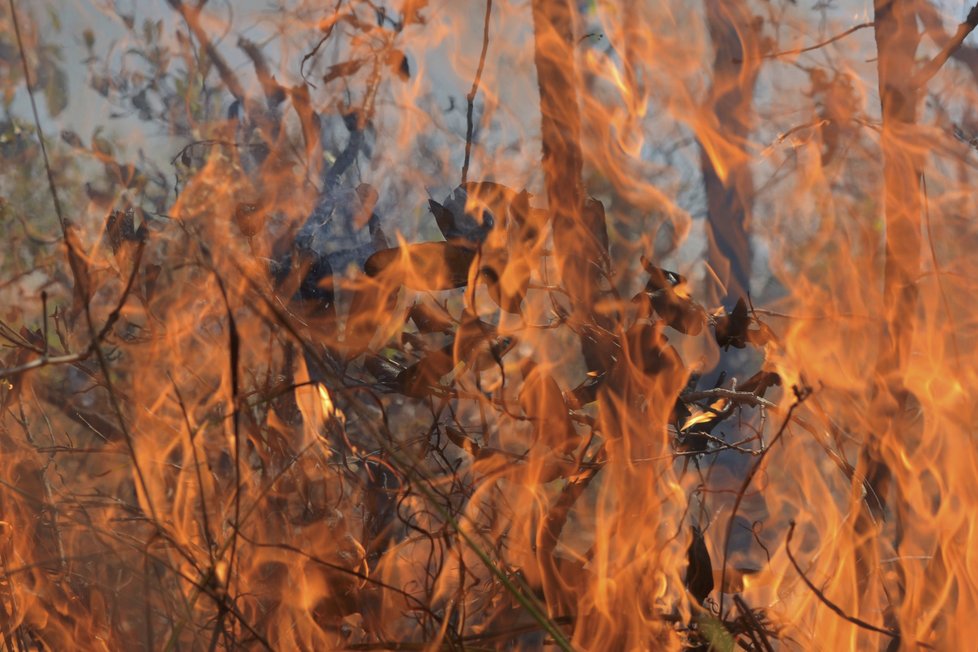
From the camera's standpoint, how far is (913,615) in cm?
101

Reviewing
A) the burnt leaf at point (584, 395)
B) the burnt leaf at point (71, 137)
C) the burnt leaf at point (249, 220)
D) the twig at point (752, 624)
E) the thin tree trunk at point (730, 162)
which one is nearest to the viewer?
the twig at point (752, 624)

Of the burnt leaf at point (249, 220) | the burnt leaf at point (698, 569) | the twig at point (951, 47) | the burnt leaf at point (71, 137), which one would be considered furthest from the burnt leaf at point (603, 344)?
the burnt leaf at point (71, 137)

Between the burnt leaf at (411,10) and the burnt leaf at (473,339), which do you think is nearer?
the burnt leaf at (473,339)

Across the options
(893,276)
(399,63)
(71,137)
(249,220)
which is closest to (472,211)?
(249,220)

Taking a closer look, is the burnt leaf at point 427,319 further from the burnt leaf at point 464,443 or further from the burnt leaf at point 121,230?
the burnt leaf at point 121,230

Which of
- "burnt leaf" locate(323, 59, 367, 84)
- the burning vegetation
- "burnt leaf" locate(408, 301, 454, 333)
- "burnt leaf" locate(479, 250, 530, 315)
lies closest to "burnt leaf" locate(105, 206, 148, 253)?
the burning vegetation

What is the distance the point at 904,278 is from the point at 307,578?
83 centimetres

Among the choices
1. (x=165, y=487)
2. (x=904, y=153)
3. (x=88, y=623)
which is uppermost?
(x=904, y=153)

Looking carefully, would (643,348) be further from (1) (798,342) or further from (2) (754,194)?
(2) (754,194)

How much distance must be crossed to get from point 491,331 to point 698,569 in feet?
1.12

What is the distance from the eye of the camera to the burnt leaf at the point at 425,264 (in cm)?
101

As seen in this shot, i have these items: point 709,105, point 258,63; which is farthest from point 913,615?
point 258,63

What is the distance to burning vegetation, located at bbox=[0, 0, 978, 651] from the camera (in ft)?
3.34

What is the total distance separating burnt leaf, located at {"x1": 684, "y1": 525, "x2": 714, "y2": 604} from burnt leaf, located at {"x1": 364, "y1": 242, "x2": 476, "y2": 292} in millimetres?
381
